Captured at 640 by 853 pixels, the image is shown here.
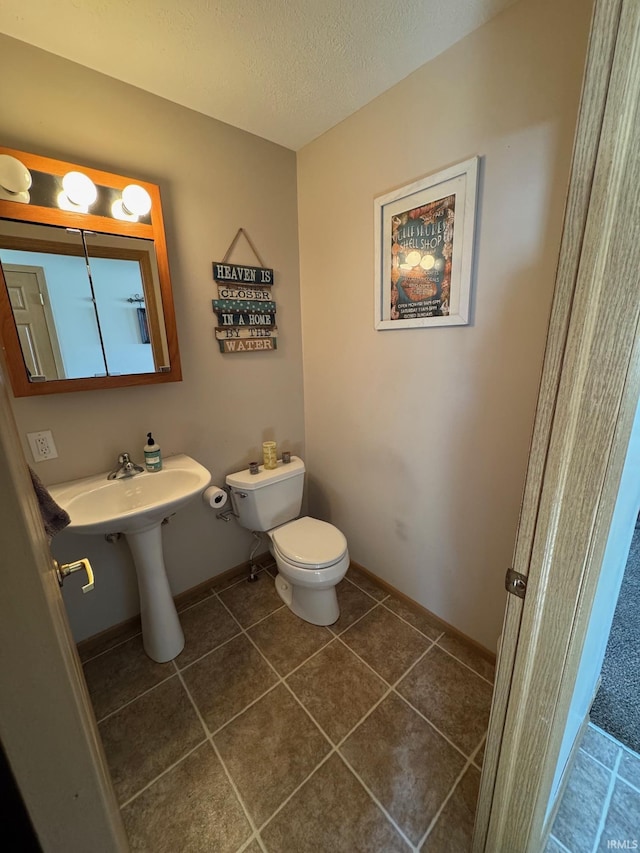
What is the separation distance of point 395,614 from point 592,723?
823mm

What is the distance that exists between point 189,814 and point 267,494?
1150 millimetres

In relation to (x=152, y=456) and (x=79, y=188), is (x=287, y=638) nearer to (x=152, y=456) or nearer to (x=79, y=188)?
(x=152, y=456)

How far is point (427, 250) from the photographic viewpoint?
136 centimetres

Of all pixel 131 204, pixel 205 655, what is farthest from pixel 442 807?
pixel 131 204

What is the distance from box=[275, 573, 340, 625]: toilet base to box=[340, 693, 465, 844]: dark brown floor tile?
450mm

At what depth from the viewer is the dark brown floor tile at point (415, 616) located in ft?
5.47

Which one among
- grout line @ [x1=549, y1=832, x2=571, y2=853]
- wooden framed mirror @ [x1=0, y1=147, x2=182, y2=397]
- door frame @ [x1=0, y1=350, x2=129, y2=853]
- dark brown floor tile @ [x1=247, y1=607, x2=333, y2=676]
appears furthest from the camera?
dark brown floor tile @ [x1=247, y1=607, x2=333, y2=676]

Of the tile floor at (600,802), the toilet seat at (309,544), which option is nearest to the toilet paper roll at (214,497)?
the toilet seat at (309,544)

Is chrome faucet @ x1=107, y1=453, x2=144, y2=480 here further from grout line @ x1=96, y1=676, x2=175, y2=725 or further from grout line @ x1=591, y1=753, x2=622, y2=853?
grout line @ x1=591, y1=753, x2=622, y2=853

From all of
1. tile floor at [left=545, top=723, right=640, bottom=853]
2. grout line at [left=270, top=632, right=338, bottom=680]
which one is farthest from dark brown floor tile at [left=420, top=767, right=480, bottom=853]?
grout line at [left=270, top=632, right=338, bottom=680]

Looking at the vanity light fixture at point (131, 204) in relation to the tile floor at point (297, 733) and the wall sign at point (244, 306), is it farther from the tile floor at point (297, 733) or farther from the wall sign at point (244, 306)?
the tile floor at point (297, 733)

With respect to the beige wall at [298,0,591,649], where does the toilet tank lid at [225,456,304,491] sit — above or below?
below

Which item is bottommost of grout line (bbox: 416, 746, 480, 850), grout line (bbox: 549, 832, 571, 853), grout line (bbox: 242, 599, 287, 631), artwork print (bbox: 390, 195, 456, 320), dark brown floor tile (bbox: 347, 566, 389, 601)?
grout line (bbox: 549, 832, 571, 853)

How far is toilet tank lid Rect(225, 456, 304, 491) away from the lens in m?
1.76
